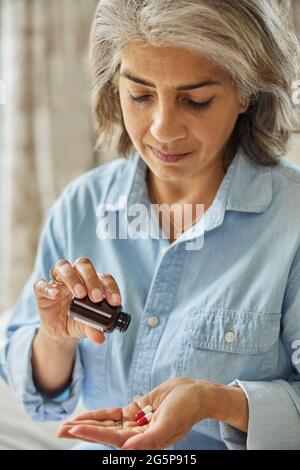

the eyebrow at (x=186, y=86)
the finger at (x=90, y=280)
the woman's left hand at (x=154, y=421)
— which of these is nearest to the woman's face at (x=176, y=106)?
the eyebrow at (x=186, y=86)

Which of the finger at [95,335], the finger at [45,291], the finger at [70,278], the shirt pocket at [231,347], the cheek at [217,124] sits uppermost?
the cheek at [217,124]

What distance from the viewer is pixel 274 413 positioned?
85cm

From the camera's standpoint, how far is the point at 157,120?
33.1 inches

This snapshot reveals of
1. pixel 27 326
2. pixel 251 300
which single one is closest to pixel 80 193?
pixel 27 326

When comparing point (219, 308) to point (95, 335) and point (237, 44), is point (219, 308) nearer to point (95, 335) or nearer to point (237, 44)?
point (95, 335)

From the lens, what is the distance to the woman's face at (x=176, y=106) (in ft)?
2.68

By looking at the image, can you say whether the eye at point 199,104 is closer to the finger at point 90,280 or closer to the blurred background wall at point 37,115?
the finger at point 90,280

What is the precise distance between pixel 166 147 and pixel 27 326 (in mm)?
359

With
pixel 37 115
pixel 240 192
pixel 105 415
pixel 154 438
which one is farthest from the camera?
pixel 37 115

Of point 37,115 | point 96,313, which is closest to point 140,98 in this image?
point 96,313

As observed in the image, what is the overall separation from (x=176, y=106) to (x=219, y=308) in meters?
0.25

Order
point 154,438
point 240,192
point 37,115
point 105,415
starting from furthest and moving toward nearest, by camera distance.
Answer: point 37,115 → point 240,192 → point 105,415 → point 154,438

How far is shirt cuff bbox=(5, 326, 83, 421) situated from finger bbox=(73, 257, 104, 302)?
20 centimetres

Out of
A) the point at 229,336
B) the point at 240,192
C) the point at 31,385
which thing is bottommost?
the point at 31,385
